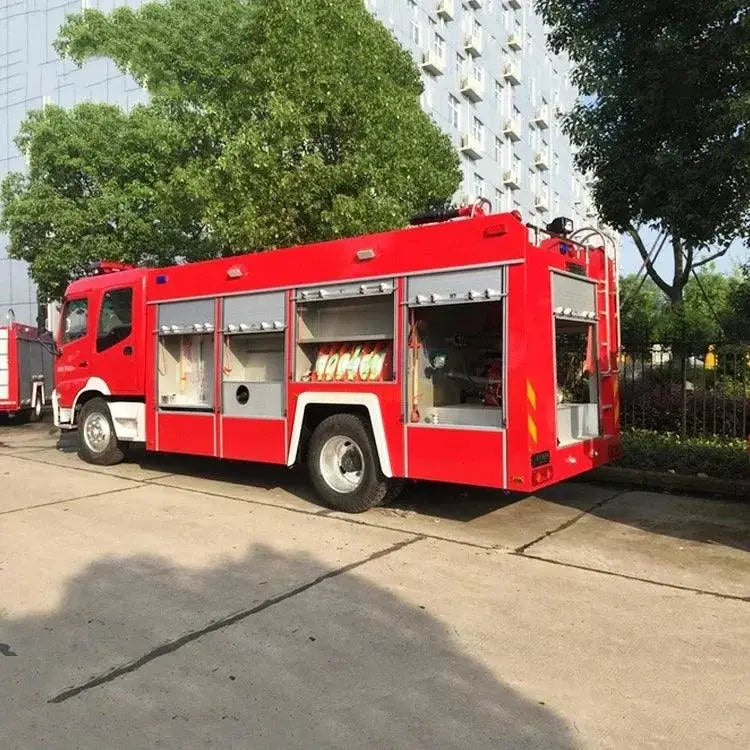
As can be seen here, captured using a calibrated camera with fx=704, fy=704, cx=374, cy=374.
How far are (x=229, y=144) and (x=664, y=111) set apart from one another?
21.3 ft

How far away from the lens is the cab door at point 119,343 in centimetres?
903

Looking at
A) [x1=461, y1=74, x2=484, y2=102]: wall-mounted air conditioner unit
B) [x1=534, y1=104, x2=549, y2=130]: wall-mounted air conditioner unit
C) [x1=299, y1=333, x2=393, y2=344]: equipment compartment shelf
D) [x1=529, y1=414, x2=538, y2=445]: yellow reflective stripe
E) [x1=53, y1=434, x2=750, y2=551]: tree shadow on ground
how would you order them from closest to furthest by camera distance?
1. [x1=529, y1=414, x2=538, y2=445]: yellow reflective stripe
2. [x1=53, y1=434, x2=750, y2=551]: tree shadow on ground
3. [x1=299, y1=333, x2=393, y2=344]: equipment compartment shelf
4. [x1=461, y1=74, x2=484, y2=102]: wall-mounted air conditioner unit
5. [x1=534, y1=104, x2=549, y2=130]: wall-mounted air conditioner unit

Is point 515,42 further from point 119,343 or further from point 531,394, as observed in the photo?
point 531,394

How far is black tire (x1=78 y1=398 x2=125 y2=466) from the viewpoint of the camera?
9626mm

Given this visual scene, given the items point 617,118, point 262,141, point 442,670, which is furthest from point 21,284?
point 442,670

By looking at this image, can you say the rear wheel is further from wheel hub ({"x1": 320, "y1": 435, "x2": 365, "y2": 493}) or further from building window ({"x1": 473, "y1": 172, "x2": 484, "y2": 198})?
building window ({"x1": 473, "y1": 172, "x2": 484, "y2": 198})

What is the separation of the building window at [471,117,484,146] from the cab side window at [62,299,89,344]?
32.8m

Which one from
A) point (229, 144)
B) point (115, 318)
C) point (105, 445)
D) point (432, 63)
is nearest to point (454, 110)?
point (432, 63)

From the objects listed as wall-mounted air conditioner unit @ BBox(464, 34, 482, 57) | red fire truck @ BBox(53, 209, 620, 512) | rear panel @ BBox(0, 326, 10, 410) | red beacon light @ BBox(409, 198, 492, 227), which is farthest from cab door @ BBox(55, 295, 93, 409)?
wall-mounted air conditioner unit @ BBox(464, 34, 482, 57)

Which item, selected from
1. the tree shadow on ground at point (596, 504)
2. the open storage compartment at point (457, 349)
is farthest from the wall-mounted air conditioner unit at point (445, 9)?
the open storage compartment at point (457, 349)

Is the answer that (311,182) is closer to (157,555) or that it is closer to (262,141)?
(262,141)

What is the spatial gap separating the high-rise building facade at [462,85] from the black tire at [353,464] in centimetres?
1770

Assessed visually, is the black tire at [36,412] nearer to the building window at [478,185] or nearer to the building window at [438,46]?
the building window at [438,46]

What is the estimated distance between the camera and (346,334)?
23.7 feet
